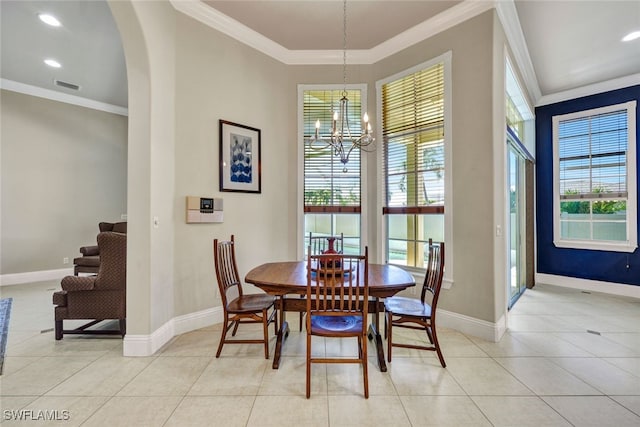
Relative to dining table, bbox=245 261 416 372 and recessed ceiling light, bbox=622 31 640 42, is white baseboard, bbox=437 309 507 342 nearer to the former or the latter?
dining table, bbox=245 261 416 372

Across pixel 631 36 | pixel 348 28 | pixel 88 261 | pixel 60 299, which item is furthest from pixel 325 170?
pixel 88 261

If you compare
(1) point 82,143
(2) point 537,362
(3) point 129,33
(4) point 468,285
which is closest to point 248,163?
(3) point 129,33

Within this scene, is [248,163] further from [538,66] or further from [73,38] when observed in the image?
[538,66]

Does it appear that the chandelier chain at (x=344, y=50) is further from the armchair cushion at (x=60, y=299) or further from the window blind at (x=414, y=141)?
the armchair cushion at (x=60, y=299)

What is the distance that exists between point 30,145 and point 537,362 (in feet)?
25.8

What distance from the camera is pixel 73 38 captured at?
143 inches

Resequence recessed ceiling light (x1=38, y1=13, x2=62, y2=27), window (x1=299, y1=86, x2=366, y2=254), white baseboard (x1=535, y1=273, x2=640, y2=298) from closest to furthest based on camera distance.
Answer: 1. recessed ceiling light (x1=38, y1=13, x2=62, y2=27)
2. window (x1=299, y1=86, x2=366, y2=254)
3. white baseboard (x1=535, y1=273, x2=640, y2=298)

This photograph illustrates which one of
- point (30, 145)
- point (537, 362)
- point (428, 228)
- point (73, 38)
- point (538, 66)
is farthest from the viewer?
point (30, 145)

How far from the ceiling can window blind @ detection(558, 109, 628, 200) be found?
66 centimetres

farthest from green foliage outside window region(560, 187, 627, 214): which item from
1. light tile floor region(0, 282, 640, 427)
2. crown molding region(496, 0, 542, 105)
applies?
light tile floor region(0, 282, 640, 427)

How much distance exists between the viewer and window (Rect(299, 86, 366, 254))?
390 cm

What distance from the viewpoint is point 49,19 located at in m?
3.29

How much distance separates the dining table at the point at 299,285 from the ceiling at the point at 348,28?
2754 millimetres

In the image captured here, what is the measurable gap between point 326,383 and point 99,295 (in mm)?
2359
